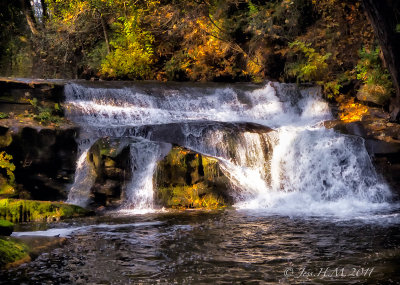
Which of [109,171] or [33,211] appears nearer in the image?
[33,211]

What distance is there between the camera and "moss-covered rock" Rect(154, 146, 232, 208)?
9289 mm

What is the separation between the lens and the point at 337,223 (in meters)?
7.11

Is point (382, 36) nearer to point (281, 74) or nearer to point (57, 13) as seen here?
point (281, 74)

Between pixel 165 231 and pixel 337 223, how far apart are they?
2.85 meters

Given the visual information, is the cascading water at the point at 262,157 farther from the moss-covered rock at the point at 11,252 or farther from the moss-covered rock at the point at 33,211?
the moss-covered rock at the point at 11,252

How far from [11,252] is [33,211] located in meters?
3.57

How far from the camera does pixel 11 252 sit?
499 cm

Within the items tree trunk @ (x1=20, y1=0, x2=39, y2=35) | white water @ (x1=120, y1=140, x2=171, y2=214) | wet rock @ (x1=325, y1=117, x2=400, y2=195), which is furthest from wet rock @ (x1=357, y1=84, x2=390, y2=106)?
tree trunk @ (x1=20, y1=0, x2=39, y2=35)

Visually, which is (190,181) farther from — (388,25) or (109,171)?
(388,25)

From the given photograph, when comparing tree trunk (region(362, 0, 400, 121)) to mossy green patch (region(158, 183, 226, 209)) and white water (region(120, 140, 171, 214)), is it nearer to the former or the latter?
mossy green patch (region(158, 183, 226, 209))

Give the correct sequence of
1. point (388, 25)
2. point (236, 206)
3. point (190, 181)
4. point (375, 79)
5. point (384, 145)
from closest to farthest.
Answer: point (388, 25), point (236, 206), point (190, 181), point (384, 145), point (375, 79)

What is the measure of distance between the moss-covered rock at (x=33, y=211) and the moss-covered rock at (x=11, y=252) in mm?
2979

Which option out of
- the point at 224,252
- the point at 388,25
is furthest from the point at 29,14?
the point at 388,25

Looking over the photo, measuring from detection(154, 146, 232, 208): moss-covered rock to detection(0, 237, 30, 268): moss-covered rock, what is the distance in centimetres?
426
